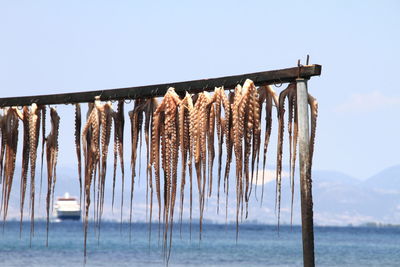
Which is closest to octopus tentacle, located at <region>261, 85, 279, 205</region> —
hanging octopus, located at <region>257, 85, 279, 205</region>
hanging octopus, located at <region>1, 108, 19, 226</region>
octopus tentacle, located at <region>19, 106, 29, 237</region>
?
hanging octopus, located at <region>257, 85, 279, 205</region>

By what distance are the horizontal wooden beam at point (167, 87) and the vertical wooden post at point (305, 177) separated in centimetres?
15

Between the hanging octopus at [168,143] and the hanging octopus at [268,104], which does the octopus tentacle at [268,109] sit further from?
the hanging octopus at [168,143]

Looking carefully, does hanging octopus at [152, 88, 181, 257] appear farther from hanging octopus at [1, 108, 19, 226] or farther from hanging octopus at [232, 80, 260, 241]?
hanging octopus at [1, 108, 19, 226]

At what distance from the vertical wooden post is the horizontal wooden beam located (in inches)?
5.8

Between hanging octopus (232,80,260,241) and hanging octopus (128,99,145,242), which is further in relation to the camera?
hanging octopus (128,99,145,242)

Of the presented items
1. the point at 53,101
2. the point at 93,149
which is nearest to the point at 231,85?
the point at 93,149

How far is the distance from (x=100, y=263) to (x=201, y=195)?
5832 centimetres

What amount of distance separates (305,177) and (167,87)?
182 centimetres

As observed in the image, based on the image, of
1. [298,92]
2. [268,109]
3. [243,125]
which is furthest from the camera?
[268,109]

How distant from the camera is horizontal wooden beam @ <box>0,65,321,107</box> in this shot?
783 centimetres

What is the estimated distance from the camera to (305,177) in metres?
7.63

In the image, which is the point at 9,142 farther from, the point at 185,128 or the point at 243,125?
the point at 243,125

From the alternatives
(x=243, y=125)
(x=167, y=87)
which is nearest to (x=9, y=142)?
(x=167, y=87)

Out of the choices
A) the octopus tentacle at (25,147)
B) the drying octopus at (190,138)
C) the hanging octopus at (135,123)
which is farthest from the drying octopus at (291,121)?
the octopus tentacle at (25,147)
